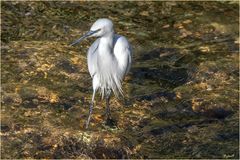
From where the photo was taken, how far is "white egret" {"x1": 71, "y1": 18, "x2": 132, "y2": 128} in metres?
5.86

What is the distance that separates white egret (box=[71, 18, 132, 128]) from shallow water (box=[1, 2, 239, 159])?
0.36 meters

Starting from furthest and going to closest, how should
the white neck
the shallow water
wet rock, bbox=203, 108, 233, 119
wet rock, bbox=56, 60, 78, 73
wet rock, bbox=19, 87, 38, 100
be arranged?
wet rock, bbox=56, 60, 78, 73 < wet rock, bbox=19, 87, 38, 100 < wet rock, bbox=203, 108, 233, 119 < the shallow water < the white neck

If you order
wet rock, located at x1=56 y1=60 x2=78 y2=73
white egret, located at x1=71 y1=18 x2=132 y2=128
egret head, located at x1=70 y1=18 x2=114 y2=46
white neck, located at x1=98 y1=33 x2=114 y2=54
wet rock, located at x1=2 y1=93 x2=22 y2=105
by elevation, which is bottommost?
wet rock, located at x1=2 y1=93 x2=22 y2=105

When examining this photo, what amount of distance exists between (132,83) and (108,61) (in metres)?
1.21

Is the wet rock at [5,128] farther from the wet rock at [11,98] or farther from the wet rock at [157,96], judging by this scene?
the wet rock at [157,96]

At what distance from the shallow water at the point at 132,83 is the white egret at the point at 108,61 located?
36cm

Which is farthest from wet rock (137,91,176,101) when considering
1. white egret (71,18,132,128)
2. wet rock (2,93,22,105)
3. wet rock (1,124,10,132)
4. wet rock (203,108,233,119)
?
wet rock (1,124,10,132)

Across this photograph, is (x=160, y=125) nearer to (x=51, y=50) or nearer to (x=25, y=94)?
(x=25, y=94)

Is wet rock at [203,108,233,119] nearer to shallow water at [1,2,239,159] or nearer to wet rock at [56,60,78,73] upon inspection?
shallow water at [1,2,239,159]

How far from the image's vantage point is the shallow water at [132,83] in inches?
235

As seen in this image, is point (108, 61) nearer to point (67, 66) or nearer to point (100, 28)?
point (100, 28)

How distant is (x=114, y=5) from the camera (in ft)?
30.0

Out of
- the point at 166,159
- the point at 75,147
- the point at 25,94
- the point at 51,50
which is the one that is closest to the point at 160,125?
the point at 166,159

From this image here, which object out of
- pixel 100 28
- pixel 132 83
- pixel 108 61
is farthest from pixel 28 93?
pixel 100 28
